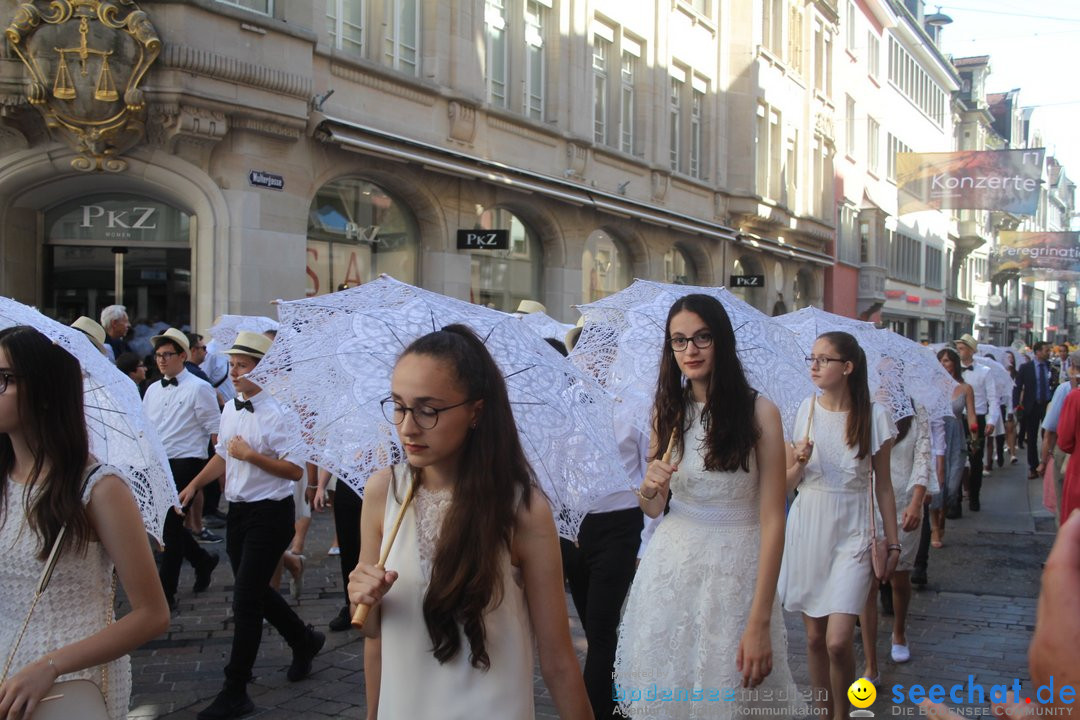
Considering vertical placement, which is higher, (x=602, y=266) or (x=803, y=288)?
(x=803, y=288)

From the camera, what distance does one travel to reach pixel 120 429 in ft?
10.3

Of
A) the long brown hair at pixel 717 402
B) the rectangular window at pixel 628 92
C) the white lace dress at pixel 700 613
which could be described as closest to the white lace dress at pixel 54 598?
the white lace dress at pixel 700 613

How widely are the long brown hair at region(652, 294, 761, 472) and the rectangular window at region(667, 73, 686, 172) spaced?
74.0 ft

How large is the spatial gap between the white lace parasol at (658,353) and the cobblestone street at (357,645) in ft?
5.74

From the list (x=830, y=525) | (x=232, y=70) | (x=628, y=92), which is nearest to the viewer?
(x=830, y=525)

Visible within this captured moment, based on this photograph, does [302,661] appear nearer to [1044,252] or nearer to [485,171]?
[485,171]

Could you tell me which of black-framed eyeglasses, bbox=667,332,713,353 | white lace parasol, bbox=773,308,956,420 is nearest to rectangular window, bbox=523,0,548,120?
white lace parasol, bbox=773,308,956,420

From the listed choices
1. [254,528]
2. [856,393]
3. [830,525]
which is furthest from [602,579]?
[254,528]

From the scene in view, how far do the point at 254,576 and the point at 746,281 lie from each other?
2458cm

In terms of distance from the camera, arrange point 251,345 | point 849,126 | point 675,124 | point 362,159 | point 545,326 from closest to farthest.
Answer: point 251,345, point 545,326, point 362,159, point 675,124, point 849,126

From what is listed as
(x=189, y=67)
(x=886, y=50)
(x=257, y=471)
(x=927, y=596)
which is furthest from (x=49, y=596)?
(x=886, y=50)

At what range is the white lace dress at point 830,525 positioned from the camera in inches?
193

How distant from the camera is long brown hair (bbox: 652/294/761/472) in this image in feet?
12.3

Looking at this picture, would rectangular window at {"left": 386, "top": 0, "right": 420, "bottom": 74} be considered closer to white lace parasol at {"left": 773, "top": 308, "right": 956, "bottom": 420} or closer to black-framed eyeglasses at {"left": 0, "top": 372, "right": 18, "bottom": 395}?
white lace parasol at {"left": 773, "top": 308, "right": 956, "bottom": 420}
